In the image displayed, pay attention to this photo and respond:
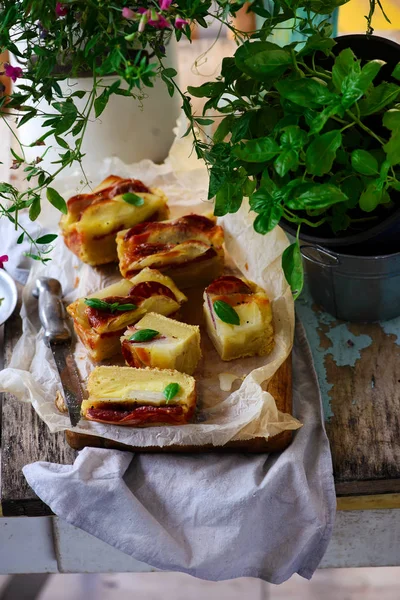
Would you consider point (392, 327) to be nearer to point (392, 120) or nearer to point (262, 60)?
point (392, 120)

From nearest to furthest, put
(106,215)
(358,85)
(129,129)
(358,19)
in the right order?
(358,85), (106,215), (129,129), (358,19)

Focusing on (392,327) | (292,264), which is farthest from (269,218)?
(392,327)

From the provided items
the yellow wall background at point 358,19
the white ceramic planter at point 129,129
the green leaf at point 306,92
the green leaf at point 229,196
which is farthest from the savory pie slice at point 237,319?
the yellow wall background at point 358,19

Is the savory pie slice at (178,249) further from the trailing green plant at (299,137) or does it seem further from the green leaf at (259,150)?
the green leaf at (259,150)

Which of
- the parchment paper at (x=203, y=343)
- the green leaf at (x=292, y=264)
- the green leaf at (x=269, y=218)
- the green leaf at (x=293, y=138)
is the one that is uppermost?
the green leaf at (x=293, y=138)

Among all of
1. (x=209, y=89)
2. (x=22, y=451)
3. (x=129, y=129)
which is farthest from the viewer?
(x=129, y=129)

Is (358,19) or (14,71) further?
(358,19)

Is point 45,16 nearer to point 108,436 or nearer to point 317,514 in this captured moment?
point 108,436
